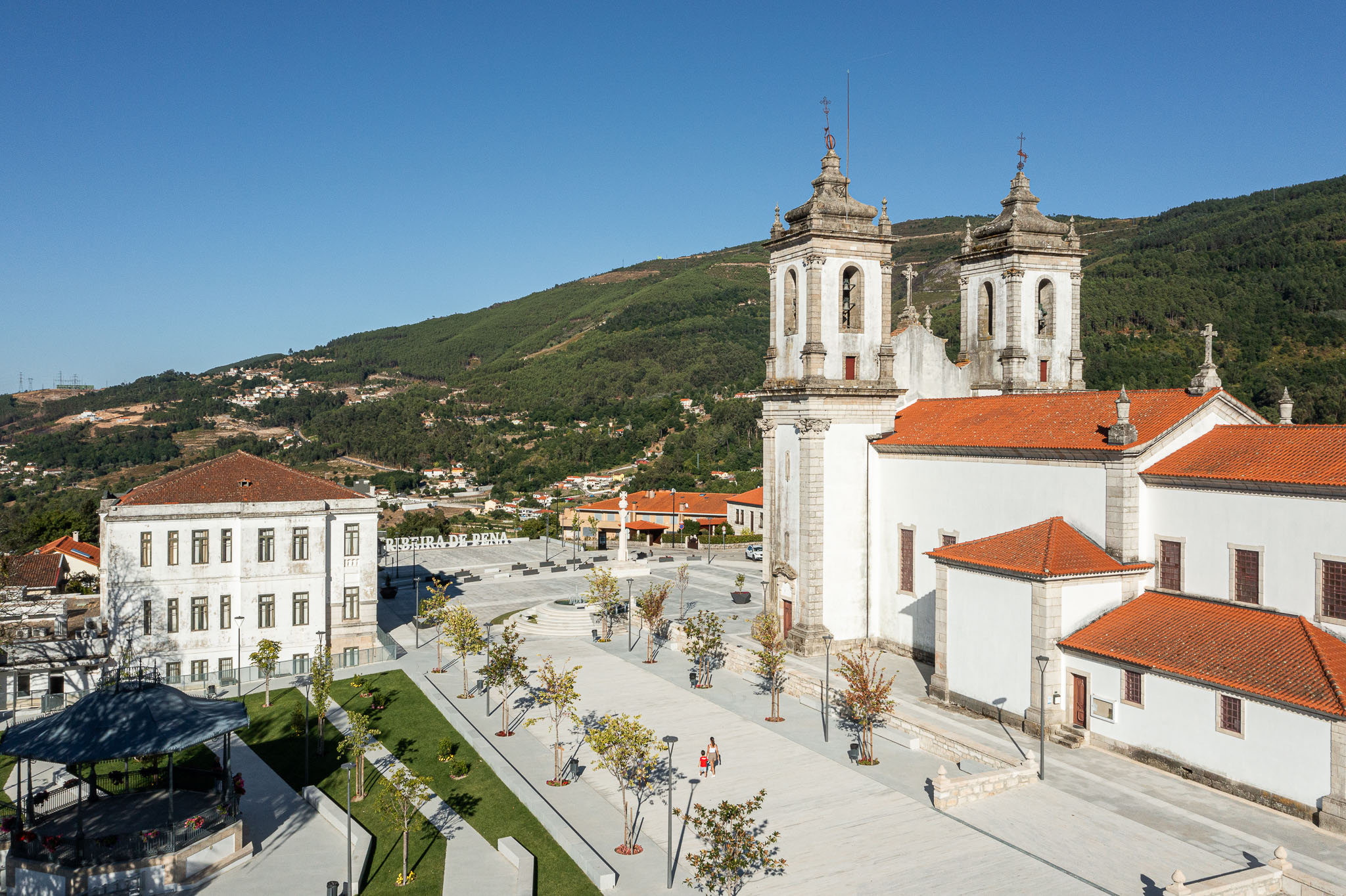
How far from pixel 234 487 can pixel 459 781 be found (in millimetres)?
18541

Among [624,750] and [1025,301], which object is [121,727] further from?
[1025,301]

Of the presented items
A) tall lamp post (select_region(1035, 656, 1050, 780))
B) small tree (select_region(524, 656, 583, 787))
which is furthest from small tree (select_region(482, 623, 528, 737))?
tall lamp post (select_region(1035, 656, 1050, 780))

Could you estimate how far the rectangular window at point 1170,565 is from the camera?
25172mm

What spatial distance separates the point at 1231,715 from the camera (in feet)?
68.6

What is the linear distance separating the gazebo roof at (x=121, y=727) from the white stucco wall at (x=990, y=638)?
1951cm

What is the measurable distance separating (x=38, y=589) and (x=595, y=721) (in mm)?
33840

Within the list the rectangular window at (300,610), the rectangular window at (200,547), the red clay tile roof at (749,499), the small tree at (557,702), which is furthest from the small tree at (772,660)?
the red clay tile roof at (749,499)

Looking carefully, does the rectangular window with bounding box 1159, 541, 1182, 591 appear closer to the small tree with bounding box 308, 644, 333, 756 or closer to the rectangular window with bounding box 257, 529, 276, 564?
the small tree with bounding box 308, 644, 333, 756

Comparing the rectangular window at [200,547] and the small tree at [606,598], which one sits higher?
the rectangular window at [200,547]

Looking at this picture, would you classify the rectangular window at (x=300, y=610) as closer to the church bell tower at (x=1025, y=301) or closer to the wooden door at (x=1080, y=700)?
the wooden door at (x=1080, y=700)

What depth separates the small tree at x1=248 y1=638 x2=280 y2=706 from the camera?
31859 millimetres

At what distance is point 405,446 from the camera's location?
153m

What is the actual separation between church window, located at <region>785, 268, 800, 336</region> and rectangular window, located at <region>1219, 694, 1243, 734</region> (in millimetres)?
19064

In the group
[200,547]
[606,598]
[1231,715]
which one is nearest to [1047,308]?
[1231,715]
